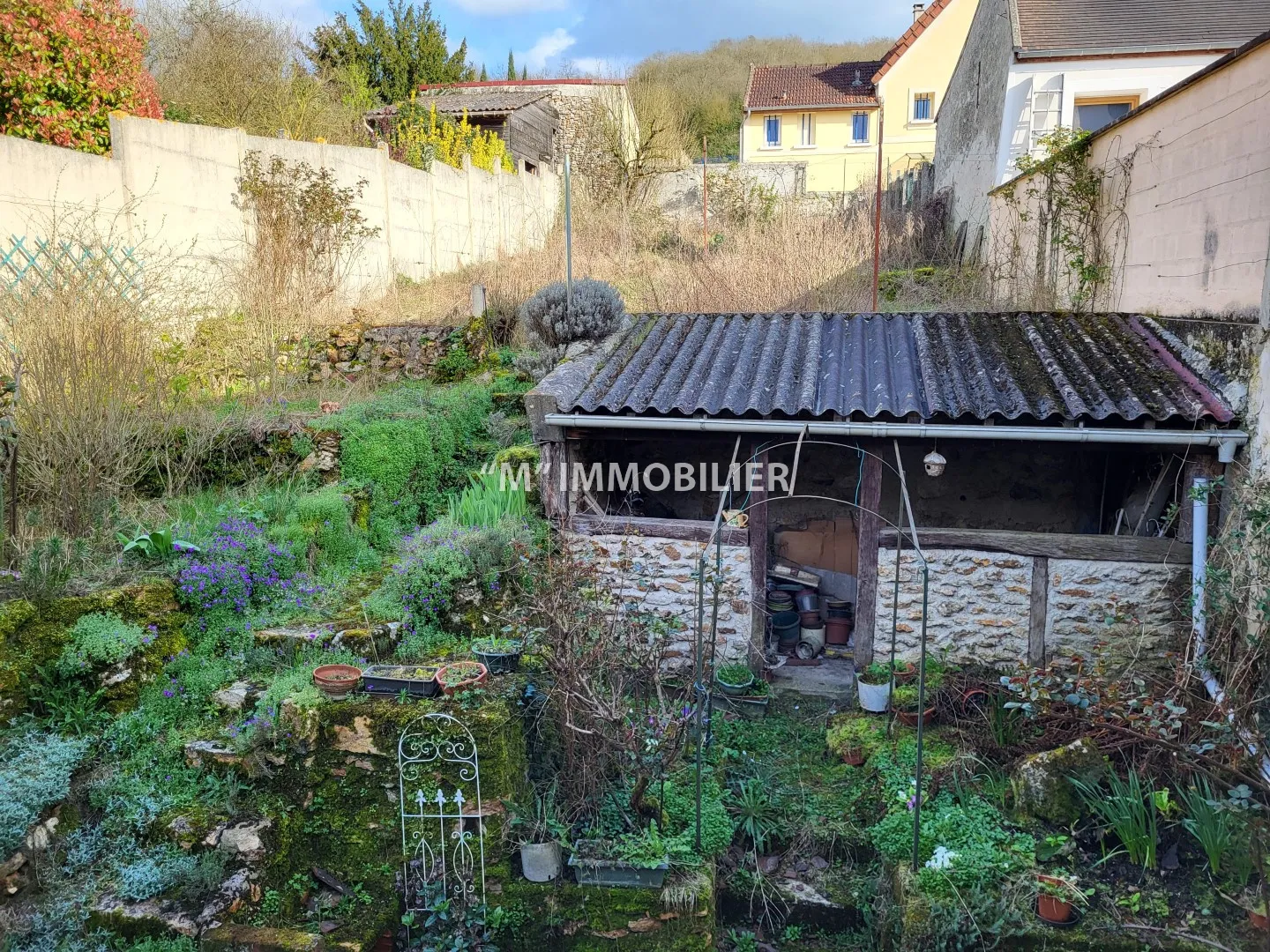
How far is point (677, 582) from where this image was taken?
7180mm

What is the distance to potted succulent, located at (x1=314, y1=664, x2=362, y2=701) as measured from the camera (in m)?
5.29

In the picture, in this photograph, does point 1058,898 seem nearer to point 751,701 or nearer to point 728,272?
point 751,701

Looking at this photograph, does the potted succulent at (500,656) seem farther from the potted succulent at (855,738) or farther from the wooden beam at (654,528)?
the potted succulent at (855,738)

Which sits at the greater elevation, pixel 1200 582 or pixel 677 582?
pixel 1200 582

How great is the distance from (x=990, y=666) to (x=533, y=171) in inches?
788

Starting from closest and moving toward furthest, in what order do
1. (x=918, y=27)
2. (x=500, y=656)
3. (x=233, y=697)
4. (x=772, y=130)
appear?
(x=233, y=697) < (x=500, y=656) < (x=918, y=27) < (x=772, y=130)

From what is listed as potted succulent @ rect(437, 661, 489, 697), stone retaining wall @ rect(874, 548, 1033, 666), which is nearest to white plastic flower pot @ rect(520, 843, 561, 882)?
potted succulent @ rect(437, 661, 489, 697)

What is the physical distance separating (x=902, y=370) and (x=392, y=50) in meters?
23.8

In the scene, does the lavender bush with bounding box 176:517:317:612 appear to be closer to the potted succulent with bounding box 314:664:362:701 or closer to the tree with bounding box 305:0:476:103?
the potted succulent with bounding box 314:664:362:701

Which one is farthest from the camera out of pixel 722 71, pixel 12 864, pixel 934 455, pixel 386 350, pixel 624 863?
pixel 722 71

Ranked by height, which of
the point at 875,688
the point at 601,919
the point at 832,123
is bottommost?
the point at 601,919

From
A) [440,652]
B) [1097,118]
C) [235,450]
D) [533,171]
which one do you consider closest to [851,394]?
[440,652]

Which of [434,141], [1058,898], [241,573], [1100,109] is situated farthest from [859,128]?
[1058,898]

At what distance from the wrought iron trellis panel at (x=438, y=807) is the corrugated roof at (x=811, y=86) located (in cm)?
2744
